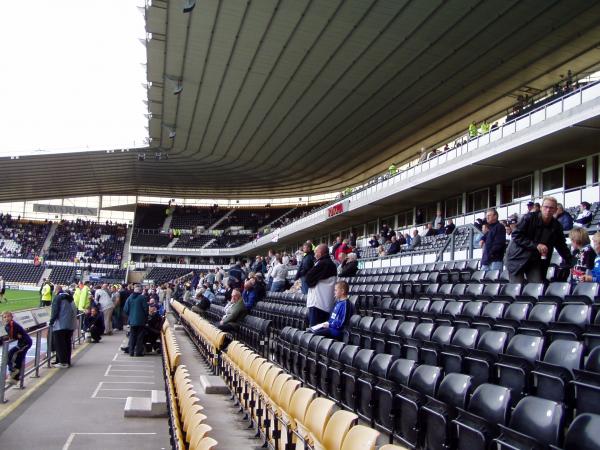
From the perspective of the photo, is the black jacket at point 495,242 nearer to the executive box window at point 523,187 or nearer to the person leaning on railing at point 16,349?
the person leaning on railing at point 16,349

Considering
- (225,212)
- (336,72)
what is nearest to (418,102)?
(336,72)

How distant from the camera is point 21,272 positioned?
180ft

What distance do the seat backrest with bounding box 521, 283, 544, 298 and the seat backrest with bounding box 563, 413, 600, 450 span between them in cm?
400

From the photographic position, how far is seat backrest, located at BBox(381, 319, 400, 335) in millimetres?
7268

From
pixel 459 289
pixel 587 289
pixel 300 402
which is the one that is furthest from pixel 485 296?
pixel 300 402

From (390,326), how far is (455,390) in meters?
3.20

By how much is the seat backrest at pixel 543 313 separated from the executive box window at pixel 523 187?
15707 mm

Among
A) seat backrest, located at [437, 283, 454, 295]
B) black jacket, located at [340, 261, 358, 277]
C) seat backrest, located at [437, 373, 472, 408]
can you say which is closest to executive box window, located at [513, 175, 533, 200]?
black jacket, located at [340, 261, 358, 277]

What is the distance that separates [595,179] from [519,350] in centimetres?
1478

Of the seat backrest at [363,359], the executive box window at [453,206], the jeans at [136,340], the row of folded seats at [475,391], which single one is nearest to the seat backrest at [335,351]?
the row of folded seats at [475,391]

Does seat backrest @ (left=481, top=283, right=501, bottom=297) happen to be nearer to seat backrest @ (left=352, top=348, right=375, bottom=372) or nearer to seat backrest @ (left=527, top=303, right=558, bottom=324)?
seat backrest @ (left=527, top=303, right=558, bottom=324)

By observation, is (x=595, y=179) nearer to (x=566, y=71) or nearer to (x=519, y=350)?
(x=566, y=71)

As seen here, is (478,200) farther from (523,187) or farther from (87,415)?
(87,415)

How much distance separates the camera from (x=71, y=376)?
11.9 metres
